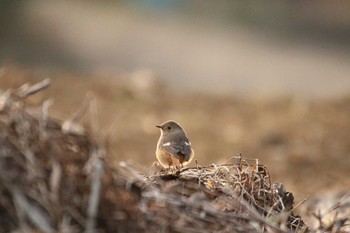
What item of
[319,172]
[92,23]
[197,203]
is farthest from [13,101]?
[92,23]

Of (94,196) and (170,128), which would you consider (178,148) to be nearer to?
(170,128)

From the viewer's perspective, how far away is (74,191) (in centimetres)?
395

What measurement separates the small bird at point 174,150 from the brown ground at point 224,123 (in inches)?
137

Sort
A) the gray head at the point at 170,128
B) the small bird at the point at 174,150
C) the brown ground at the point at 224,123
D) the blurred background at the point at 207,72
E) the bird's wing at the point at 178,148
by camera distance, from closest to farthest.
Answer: the small bird at the point at 174,150, the bird's wing at the point at 178,148, the gray head at the point at 170,128, the brown ground at the point at 224,123, the blurred background at the point at 207,72

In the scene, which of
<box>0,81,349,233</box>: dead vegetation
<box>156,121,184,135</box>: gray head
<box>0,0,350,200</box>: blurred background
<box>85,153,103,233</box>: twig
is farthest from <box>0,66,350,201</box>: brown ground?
<box>85,153,103,233</box>: twig

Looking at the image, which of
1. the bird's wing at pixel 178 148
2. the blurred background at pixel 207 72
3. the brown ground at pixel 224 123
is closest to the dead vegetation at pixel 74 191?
the bird's wing at pixel 178 148

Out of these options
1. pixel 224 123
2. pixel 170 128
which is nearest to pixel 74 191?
pixel 170 128

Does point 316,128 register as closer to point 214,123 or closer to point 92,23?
point 214,123

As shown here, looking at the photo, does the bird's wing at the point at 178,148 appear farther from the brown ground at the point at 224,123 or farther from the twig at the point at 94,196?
the brown ground at the point at 224,123

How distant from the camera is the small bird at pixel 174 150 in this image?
700cm

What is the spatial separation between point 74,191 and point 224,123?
10.7 meters

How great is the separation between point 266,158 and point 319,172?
65 cm

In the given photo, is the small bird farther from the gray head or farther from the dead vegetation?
the dead vegetation

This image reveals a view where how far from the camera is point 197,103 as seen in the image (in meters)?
15.7
